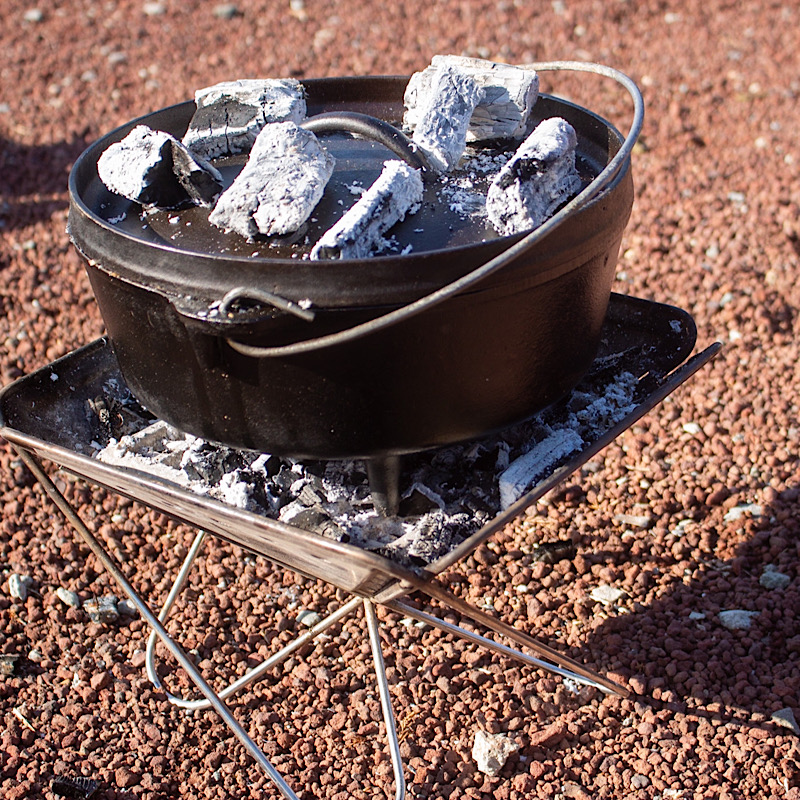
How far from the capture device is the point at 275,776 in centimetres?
176

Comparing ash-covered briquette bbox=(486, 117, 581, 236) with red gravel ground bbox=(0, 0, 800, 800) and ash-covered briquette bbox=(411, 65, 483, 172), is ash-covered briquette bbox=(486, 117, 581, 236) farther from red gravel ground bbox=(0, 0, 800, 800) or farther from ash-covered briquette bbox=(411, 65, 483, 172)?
red gravel ground bbox=(0, 0, 800, 800)

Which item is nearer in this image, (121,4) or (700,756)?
(700,756)

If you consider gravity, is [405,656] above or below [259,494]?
below

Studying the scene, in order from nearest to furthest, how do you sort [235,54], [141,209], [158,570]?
[141,209] < [158,570] < [235,54]

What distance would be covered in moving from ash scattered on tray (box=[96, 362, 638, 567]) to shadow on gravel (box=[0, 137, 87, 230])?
7.33 feet

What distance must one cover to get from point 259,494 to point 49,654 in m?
0.80

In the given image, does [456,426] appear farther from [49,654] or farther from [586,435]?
[49,654]

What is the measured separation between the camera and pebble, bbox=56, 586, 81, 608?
7.55 feet

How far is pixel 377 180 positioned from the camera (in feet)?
5.08

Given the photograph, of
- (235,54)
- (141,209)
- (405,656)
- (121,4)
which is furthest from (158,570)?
(121,4)

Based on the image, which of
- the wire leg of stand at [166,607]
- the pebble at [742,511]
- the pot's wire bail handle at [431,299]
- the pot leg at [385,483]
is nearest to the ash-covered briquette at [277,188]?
the pot's wire bail handle at [431,299]

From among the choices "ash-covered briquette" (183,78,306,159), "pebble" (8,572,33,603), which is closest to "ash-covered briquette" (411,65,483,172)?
"ash-covered briquette" (183,78,306,159)

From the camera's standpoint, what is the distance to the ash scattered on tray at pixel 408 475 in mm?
1732

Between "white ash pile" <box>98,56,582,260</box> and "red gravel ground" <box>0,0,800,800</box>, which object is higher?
"white ash pile" <box>98,56,582,260</box>
